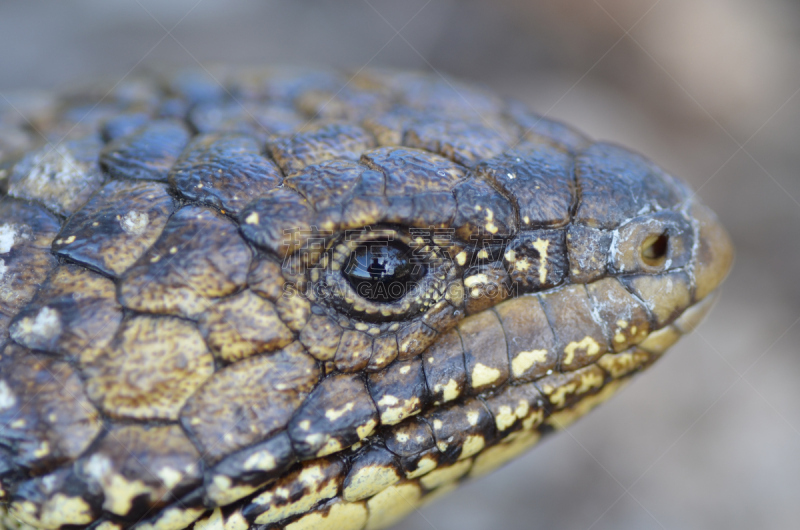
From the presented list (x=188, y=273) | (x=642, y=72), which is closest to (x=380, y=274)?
(x=188, y=273)

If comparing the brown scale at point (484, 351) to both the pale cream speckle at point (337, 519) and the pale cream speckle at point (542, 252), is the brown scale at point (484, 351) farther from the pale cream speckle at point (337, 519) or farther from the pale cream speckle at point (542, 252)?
the pale cream speckle at point (337, 519)

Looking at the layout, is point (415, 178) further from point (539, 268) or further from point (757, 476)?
point (757, 476)

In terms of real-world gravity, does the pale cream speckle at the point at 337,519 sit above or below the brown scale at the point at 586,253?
below

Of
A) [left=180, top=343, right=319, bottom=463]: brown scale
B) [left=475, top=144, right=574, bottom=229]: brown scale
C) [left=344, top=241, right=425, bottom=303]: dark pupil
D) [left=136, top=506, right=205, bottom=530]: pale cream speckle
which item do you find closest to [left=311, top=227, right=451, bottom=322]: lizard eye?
[left=344, top=241, right=425, bottom=303]: dark pupil

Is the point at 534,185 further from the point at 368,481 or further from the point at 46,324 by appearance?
the point at 46,324

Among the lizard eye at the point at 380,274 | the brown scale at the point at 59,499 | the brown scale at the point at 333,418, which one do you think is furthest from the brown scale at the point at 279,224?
the brown scale at the point at 59,499

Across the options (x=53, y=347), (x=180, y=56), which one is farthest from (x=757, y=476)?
(x=180, y=56)
